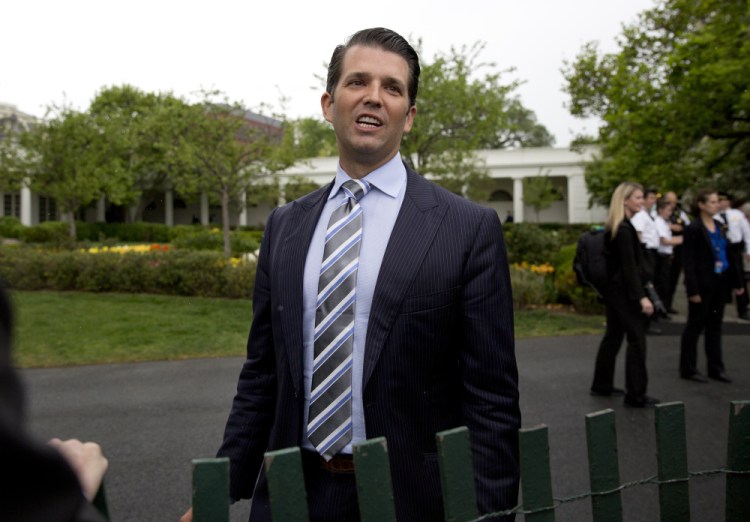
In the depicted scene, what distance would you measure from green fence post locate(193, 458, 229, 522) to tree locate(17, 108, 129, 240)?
85.4 feet

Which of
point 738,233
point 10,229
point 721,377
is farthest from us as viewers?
point 10,229

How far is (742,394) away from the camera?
6.58 m

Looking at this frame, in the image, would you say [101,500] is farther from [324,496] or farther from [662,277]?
[662,277]

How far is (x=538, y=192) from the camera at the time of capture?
1781 inches

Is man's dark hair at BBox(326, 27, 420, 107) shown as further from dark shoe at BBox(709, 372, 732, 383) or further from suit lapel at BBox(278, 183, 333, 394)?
dark shoe at BBox(709, 372, 732, 383)

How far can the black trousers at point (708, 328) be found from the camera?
721 cm

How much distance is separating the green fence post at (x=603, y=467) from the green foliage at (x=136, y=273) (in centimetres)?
1185

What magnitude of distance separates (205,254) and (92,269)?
2.38 metres

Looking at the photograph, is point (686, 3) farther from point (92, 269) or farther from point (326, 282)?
point (326, 282)

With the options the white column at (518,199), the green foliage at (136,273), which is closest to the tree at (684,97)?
the green foliage at (136,273)

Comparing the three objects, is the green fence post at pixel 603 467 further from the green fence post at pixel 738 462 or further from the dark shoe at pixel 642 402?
the dark shoe at pixel 642 402

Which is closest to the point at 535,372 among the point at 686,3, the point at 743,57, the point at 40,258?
the point at 743,57

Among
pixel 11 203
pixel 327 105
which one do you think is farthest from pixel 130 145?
pixel 327 105

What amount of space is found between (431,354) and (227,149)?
54.2 ft
